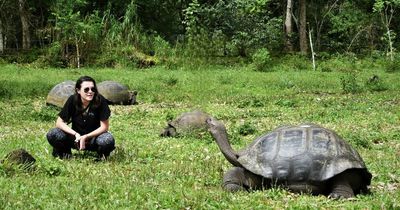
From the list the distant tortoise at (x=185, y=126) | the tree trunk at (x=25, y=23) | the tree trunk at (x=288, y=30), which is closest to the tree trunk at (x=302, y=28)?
the tree trunk at (x=288, y=30)

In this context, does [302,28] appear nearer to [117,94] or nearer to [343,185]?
[117,94]

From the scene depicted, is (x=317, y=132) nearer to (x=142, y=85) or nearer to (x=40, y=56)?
(x=142, y=85)

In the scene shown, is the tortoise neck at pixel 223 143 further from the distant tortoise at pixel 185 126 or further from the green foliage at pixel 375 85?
the green foliage at pixel 375 85

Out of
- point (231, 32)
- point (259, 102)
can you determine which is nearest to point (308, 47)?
point (231, 32)

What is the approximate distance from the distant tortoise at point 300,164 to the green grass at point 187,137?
20cm

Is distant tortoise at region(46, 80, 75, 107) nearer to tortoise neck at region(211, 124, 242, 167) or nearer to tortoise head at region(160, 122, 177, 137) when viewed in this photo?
tortoise head at region(160, 122, 177, 137)

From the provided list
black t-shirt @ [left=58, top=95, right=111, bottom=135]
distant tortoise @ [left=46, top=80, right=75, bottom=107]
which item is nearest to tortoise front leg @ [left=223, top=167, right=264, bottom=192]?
black t-shirt @ [left=58, top=95, right=111, bottom=135]

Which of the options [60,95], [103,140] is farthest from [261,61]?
[103,140]

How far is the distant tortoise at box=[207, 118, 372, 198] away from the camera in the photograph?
276 inches

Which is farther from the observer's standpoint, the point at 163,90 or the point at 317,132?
the point at 163,90

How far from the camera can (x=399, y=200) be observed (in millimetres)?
6820

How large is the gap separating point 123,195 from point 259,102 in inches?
447

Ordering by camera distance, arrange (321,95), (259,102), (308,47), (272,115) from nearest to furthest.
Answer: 1. (272,115)
2. (259,102)
3. (321,95)
4. (308,47)

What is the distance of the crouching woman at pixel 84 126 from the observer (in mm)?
9273
